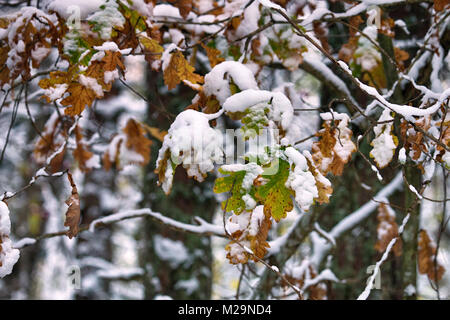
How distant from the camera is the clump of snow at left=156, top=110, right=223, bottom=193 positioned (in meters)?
1.16

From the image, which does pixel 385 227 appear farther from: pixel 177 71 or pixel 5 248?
pixel 5 248

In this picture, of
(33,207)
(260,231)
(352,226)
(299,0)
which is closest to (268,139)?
(260,231)

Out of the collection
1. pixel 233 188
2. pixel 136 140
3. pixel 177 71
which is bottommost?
pixel 233 188

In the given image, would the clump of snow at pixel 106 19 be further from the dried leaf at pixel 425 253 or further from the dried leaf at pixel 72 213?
the dried leaf at pixel 425 253

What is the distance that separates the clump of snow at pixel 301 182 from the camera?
3.43 ft

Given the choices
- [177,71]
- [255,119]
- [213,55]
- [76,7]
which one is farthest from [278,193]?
[76,7]

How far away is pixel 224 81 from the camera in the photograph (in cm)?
139

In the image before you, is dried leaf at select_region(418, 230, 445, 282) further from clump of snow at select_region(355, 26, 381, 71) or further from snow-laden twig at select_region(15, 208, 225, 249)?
snow-laden twig at select_region(15, 208, 225, 249)

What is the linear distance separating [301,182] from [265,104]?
284mm

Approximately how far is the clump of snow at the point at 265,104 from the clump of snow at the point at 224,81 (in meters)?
0.13

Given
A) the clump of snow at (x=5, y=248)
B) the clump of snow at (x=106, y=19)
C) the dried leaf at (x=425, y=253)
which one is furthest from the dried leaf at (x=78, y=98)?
the dried leaf at (x=425, y=253)

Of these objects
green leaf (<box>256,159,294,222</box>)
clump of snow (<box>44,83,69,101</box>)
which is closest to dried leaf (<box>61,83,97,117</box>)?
clump of snow (<box>44,83,69,101</box>)
